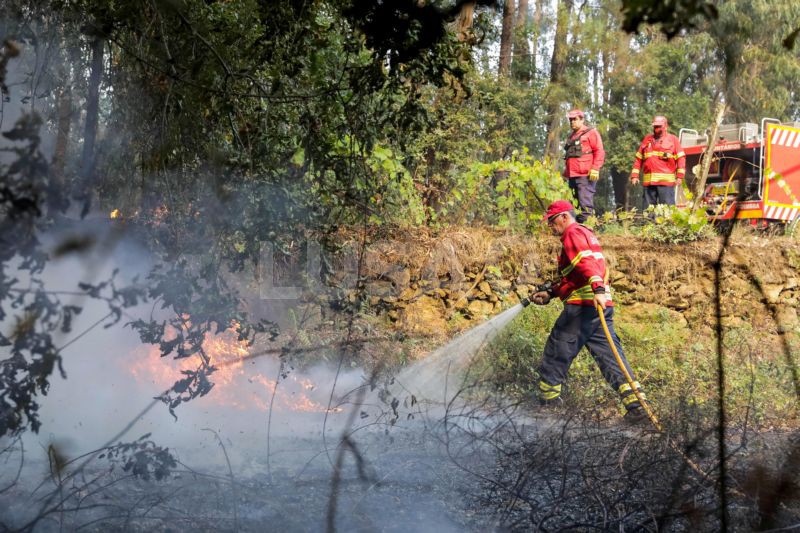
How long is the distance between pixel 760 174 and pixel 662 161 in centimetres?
246

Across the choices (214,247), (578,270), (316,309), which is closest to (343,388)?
(316,309)

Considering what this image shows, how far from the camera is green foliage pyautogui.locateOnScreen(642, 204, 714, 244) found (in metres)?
9.83

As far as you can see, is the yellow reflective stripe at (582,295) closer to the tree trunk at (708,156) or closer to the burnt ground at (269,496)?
the burnt ground at (269,496)

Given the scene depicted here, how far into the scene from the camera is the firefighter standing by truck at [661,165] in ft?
35.9

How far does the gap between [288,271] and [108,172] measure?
2.97m

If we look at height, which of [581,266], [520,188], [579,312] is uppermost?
[520,188]

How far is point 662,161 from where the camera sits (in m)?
10.9

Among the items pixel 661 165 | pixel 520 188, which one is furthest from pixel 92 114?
pixel 661 165

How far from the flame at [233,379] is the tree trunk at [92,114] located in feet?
7.59

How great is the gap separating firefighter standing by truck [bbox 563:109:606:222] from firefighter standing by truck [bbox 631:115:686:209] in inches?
42.0

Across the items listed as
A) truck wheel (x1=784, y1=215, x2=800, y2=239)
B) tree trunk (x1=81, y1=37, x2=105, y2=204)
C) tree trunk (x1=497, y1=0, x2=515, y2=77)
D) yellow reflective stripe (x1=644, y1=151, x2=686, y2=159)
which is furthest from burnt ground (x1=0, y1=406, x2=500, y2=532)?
tree trunk (x1=497, y1=0, x2=515, y2=77)

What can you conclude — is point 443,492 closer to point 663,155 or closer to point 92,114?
point 92,114

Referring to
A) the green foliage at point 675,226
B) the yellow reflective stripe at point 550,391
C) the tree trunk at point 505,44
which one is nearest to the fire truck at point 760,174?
the green foliage at point 675,226

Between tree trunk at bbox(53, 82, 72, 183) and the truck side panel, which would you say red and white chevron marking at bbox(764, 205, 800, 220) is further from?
tree trunk at bbox(53, 82, 72, 183)
